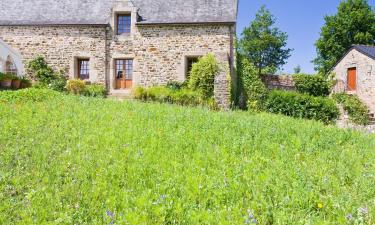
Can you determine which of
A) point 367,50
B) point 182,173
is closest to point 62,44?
point 182,173

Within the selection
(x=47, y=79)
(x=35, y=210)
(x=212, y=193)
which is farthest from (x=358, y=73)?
(x=35, y=210)

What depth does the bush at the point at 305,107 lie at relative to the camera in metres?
14.1

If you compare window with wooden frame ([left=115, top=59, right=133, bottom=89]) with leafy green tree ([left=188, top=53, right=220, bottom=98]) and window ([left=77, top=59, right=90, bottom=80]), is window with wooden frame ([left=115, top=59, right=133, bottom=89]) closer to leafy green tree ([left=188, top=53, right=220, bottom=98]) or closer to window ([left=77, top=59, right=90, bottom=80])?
window ([left=77, top=59, right=90, bottom=80])

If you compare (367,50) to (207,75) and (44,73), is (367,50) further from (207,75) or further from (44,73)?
(44,73)

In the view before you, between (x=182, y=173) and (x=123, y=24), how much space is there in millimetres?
14838

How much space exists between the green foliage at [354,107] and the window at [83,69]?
14753mm

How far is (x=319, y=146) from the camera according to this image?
5.64 meters

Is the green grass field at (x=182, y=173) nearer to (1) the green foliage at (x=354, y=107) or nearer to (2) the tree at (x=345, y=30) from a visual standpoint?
(1) the green foliage at (x=354, y=107)

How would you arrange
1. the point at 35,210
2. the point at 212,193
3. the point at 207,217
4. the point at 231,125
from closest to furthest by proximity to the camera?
the point at 207,217 → the point at 35,210 → the point at 212,193 → the point at 231,125

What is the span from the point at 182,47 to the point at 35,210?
14.0m

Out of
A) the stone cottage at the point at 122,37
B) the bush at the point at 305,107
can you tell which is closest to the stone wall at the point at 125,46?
the stone cottage at the point at 122,37

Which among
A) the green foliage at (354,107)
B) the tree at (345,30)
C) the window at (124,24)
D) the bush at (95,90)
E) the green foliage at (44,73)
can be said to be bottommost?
the green foliage at (354,107)

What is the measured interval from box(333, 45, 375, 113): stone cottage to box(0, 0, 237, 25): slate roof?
985cm

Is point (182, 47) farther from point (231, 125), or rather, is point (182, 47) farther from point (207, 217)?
point (207, 217)
